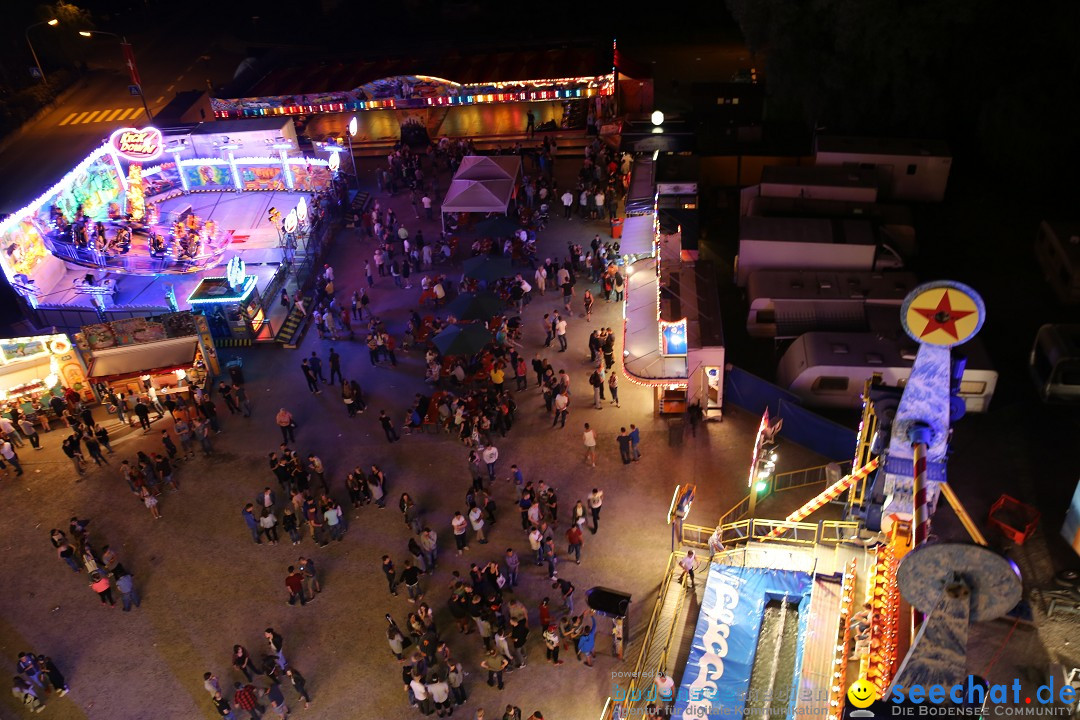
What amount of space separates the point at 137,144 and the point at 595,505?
83.9 ft

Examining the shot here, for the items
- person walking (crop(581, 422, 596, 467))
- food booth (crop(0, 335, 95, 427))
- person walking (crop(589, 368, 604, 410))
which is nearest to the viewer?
person walking (crop(581, 422, 596, 467))

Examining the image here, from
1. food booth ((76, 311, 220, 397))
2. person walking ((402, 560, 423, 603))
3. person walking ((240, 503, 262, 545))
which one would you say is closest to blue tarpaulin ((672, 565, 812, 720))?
person walking ((402, 560, 423, 603))

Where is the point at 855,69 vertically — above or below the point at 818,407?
above

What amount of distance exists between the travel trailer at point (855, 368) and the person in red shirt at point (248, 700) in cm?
1558

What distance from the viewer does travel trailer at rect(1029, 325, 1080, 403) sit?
23406 mm

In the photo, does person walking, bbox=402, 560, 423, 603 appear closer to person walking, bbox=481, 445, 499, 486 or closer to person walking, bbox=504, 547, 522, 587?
person walking, bbox=504, 547, 522, 587

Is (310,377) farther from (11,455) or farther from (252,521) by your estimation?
(11,455)

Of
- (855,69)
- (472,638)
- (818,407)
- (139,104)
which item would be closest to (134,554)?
(472,638)

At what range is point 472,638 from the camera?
1934 cm

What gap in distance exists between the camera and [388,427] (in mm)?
24453

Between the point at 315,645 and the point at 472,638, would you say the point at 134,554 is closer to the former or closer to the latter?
the point at 315,645

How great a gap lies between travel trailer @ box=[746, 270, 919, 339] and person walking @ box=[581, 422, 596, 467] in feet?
23.4

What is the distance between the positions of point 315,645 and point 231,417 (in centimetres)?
938

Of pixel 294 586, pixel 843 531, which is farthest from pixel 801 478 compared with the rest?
pixel 294 586
